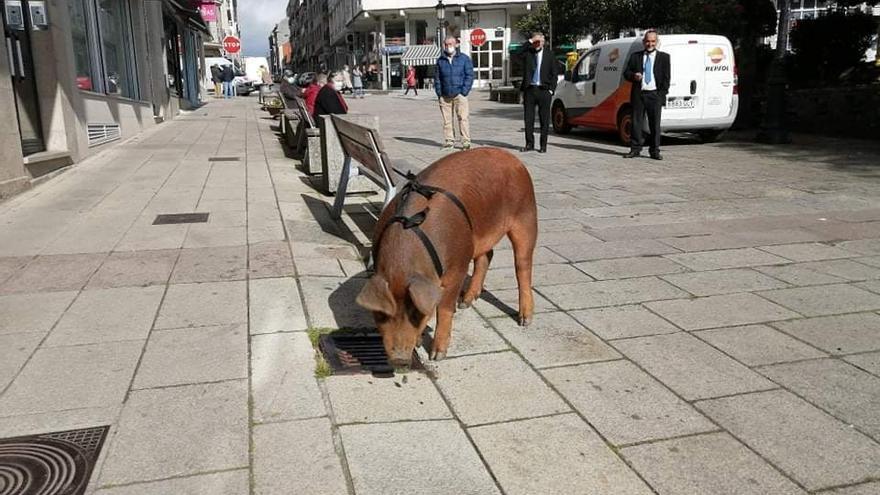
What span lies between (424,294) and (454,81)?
9956 millimetres

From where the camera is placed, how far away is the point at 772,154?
12156 millimetres

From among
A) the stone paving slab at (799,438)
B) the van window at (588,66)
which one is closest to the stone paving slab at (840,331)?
the stone paving slab at (799,438)

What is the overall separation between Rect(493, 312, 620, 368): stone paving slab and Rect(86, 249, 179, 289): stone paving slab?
2.59 m

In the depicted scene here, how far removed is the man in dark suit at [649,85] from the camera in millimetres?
11359

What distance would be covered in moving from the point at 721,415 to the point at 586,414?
61cm

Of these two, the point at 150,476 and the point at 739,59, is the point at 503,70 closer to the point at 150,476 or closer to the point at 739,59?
the point at 739,59

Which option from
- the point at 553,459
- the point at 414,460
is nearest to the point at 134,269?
the point at 414,460

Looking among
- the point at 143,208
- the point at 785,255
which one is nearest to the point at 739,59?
the point at 785,255

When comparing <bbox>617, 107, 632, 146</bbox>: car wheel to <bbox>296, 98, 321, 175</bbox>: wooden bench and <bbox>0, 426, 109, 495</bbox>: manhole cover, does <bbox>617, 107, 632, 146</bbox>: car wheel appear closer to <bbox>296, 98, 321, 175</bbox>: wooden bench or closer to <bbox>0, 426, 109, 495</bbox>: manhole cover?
<bbox>296, 98, 321, 175</bbox>: wooden bench

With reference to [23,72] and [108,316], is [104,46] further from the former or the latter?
[108,316]

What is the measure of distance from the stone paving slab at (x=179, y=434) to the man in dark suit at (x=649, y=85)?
31.8ft

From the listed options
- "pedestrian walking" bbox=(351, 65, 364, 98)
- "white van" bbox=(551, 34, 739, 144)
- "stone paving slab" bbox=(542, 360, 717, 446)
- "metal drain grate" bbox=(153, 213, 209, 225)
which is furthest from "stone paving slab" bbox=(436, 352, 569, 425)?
"pedestrian walking" bbox=(351, 65, 364, 98)

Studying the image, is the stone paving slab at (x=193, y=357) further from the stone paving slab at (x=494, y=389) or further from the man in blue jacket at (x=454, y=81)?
the man in blue jacket at (x=454, y=81)

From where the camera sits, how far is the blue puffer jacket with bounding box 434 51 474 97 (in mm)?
12359
